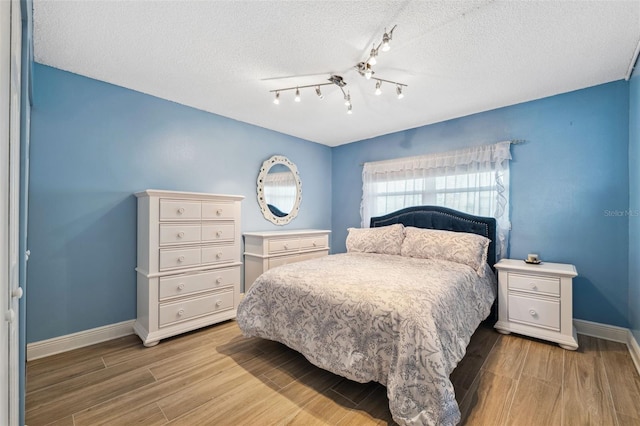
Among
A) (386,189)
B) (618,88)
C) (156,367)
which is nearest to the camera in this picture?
(156,367)

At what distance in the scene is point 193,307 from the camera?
2.76 meters

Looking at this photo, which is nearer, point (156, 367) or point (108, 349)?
point (156, 367)

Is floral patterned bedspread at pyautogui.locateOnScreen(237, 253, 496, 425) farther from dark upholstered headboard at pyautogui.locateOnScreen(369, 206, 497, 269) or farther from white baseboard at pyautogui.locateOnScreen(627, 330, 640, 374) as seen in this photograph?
white baseboard at pyautogui.locateOnScreen(627, 330, 640, 374)

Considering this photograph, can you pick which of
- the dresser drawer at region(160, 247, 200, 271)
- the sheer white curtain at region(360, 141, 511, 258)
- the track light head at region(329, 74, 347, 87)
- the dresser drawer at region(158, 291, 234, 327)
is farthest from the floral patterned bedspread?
the track light head at region(329, 74, 347, 87)

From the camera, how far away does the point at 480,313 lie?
2.39 metres

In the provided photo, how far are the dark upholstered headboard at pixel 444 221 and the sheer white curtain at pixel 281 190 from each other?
1324 mm

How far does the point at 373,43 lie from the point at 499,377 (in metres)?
2.58

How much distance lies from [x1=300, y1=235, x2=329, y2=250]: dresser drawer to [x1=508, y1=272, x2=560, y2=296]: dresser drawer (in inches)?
91.6

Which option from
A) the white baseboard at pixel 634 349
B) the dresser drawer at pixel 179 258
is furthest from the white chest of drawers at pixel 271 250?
the white baseboard at pixel 634 349

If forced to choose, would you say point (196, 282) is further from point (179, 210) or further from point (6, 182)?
point (6, 182)

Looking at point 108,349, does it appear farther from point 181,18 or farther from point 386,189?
point 386,189

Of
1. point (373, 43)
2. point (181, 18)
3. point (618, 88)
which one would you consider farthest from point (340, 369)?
point (618, 88)

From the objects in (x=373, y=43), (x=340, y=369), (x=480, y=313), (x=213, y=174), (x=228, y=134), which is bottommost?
(x=340, y=369)

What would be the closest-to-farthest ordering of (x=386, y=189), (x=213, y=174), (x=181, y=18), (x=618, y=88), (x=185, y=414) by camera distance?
1. (x=185, y=414)
2. (x=181, y=18)
3. (x=618, y=88)
4. (x=213, y=174)
5. (x=386, y=189)
